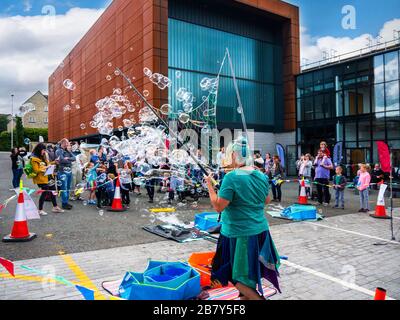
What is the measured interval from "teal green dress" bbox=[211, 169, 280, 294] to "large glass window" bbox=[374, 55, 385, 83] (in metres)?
21.4

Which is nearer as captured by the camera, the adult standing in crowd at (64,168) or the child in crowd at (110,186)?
the adult standing in crowd at (64,168)

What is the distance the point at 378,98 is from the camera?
20812 mm

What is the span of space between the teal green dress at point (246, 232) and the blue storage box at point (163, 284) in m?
0.44

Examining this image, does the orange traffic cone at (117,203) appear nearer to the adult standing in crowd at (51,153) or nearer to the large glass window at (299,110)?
the adult standing in crowd at (51,153)

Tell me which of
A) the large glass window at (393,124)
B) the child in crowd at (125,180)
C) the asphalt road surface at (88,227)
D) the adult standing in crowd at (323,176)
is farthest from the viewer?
the large glass window at (393,124)

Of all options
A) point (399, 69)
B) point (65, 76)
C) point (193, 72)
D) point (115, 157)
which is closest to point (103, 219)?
point (115, 157)

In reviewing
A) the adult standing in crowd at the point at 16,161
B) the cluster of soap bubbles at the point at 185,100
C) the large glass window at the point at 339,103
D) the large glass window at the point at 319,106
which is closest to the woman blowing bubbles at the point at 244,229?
the cluster of soap bubbles at the point at 185,100

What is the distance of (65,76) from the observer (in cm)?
3634

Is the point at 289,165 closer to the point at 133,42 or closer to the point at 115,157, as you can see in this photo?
the point at 133,42

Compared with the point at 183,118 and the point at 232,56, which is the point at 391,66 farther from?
the point at 183,118

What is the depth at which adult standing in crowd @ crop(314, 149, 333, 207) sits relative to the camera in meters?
11.3

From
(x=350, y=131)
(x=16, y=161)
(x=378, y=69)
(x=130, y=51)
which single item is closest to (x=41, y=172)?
(x=16, y=161)

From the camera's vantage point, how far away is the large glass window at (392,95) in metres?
19.7

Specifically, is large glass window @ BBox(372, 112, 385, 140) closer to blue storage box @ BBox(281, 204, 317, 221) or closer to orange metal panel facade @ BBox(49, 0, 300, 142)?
orange metal panel facade @ BBox(49, 0, 300, 142)
